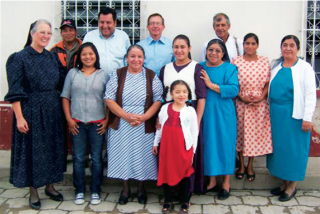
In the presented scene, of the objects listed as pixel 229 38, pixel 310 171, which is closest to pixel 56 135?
pixel 229 38

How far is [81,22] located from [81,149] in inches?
83.6

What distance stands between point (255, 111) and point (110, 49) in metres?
1.85

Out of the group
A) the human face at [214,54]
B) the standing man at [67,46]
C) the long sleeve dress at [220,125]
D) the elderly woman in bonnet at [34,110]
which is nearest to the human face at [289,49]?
the long sleeve dress at [220,125]

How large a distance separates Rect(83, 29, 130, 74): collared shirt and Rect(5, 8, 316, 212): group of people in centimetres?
40

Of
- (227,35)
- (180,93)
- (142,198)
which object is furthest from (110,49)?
(142,198)

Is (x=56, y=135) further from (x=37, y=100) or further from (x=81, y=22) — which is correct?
(x=81, y=22)

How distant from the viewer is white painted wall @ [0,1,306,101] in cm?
466

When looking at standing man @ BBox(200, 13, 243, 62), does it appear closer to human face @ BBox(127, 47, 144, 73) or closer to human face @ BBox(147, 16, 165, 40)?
human face @ BBox(147, 16, 165, 40)

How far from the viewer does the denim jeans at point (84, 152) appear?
3.61 metres

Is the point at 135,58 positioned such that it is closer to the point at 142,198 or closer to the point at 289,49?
the point at 142,198

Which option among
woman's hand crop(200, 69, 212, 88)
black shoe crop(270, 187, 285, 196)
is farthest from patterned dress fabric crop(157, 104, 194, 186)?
black shoe crop(270, 187, 285, 196)

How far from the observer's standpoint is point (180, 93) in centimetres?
330

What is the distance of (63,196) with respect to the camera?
3.93 metres

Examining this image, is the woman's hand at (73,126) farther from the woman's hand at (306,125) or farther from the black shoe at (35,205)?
the woman's hand at (306,125)
